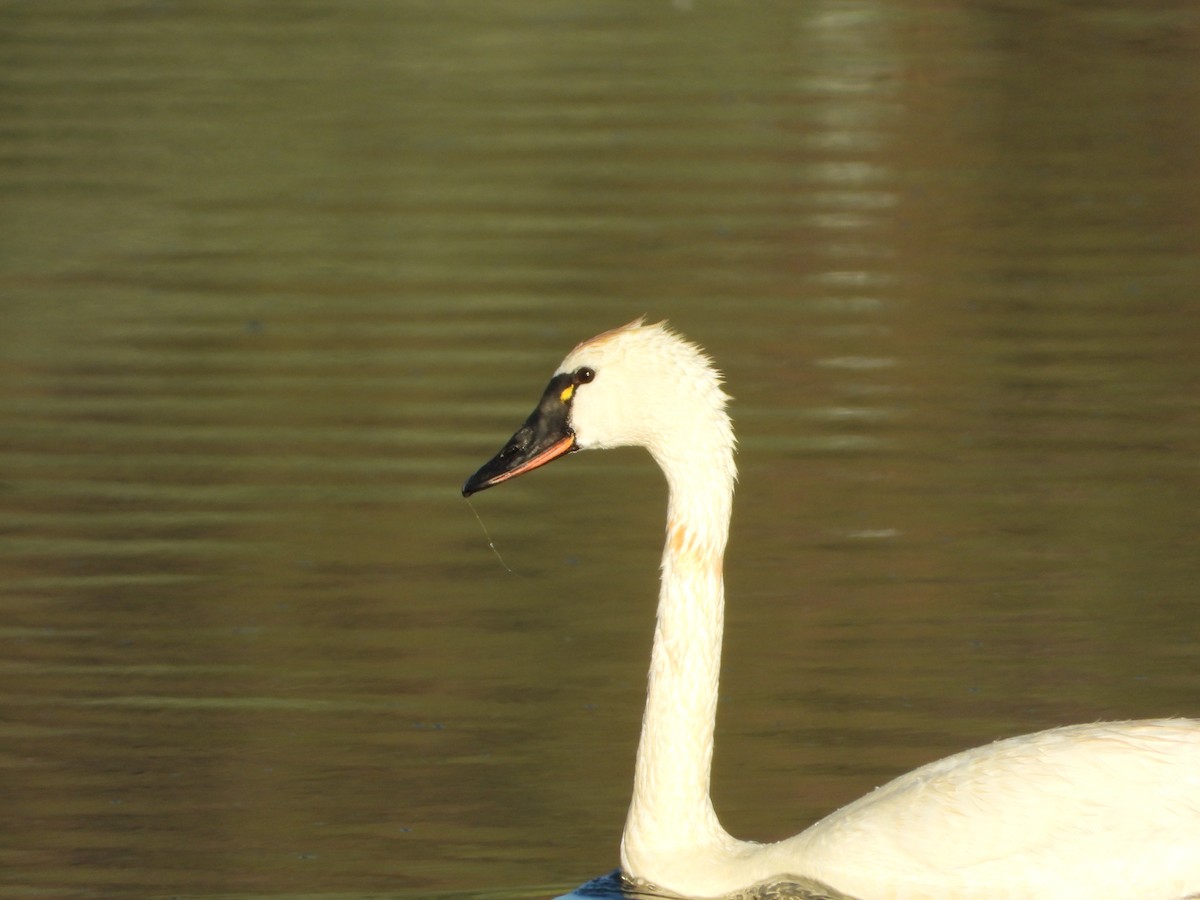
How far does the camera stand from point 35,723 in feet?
26.3

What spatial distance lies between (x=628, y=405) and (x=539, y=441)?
0.34 meters

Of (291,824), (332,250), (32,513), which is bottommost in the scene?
(291,824)

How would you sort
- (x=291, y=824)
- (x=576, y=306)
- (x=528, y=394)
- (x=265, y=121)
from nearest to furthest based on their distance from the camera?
(x=291, y=824), (x=528, y=394), (x=576, y=306), (x=265, y=121)

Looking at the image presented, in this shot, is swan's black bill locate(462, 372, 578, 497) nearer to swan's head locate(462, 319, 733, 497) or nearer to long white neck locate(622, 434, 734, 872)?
swan's head locate(462, 319, 733, 497)

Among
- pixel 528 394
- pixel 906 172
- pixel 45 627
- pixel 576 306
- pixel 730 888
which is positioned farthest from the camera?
pixel 906 172

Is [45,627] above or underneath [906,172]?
underneath

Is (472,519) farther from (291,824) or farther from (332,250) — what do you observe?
(332,250)

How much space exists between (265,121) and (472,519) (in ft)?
34.5

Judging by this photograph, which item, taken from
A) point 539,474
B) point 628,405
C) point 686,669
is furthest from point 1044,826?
point 539,474

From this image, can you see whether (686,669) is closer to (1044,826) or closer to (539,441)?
(539,441)

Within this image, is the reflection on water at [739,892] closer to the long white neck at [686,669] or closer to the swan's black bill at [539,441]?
the long white neck at [686,669]

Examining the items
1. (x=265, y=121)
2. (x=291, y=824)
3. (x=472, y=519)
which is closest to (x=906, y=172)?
(x=265, y=121)

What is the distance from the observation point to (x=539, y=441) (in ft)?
21.6

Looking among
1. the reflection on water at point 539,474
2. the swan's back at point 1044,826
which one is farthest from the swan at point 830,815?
the reflection on water at point 539,474
